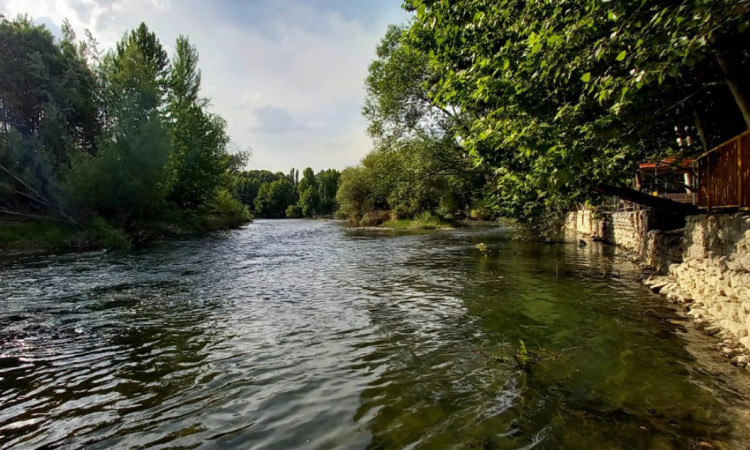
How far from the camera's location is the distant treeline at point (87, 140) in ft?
79.6

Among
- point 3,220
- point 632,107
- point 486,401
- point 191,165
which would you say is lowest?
point 486,401

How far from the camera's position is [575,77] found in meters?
8.40

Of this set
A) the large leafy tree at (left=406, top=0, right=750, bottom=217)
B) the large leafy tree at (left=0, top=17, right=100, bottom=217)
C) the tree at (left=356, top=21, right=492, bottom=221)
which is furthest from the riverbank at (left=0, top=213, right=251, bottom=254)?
the large leafy tree at (left=406, top=0, right=750, bottom=217)

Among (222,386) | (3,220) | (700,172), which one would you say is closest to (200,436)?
(222,386)

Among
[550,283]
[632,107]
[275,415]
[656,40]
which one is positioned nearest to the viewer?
[275,415]

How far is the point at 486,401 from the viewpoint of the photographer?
4.74 metres

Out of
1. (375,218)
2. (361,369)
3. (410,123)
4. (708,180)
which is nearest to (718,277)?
(708,180)

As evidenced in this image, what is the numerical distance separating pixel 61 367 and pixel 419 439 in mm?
5428

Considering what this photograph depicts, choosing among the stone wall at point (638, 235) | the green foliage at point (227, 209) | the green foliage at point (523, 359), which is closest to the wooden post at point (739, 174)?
the stone wall at point (638, 235)

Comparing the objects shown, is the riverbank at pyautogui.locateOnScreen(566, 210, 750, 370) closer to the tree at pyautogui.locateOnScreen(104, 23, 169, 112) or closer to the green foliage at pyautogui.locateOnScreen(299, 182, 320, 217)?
the tree at pyautogui.locateOnScreen(104, 23, 169, 112)

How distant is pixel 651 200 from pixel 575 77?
18.5 feet

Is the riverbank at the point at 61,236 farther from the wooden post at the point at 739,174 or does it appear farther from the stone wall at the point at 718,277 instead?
the wooden post at the point at 739,174

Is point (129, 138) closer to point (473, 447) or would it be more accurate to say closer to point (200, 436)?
point (200, 436)

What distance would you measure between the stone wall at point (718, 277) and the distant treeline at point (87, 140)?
27661 millimetres
